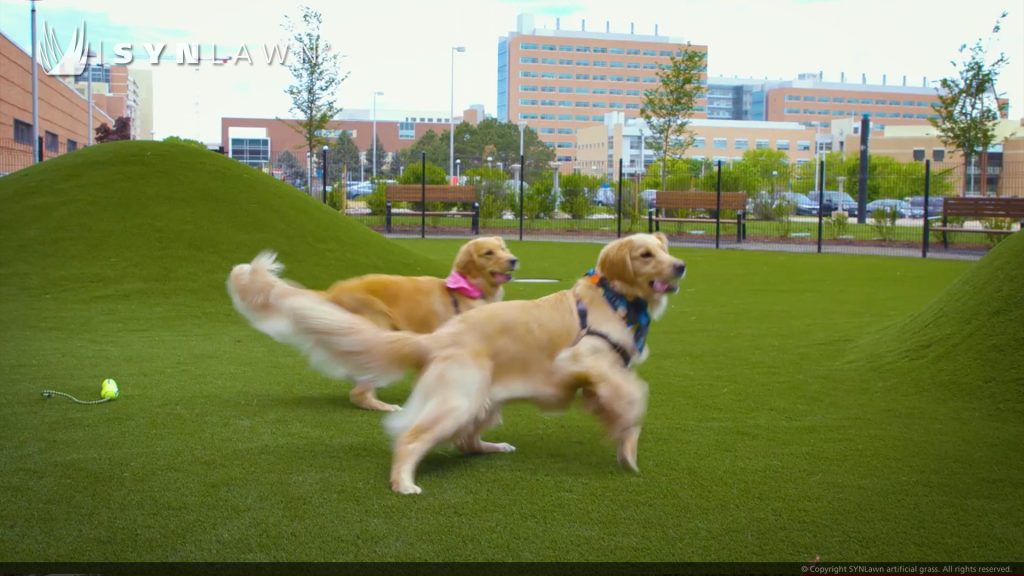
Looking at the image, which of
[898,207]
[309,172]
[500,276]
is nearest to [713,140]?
[898,207]

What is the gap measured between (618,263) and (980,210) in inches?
802

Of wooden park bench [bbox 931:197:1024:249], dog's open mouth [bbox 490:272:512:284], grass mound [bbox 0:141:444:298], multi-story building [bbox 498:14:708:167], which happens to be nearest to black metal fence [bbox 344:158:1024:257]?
wooden park bench [bbox 931:197:1024:249]

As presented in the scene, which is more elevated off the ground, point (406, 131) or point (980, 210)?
point (406, 131)

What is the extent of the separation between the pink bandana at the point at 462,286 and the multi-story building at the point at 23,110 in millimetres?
23428

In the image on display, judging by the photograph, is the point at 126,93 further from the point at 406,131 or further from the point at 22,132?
the point at 22,132

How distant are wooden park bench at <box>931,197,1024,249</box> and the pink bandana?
1846 centimetres

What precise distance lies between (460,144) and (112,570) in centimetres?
8725

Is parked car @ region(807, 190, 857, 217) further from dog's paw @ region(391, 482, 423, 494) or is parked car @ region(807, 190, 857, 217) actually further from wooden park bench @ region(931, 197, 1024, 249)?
dog's paw @ region(391, 482, 423, 494)

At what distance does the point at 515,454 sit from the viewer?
489cm

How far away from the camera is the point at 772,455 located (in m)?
4.80

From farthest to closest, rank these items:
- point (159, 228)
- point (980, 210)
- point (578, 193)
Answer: point (578, 193) < point (980, 210) < point (159, 228)

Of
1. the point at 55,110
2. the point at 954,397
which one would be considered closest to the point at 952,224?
the point at 954,397

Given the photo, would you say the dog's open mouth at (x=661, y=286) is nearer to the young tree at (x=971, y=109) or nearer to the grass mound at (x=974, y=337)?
the grass mound at (x=974, y=337)

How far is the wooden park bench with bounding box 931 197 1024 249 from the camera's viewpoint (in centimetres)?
2130
